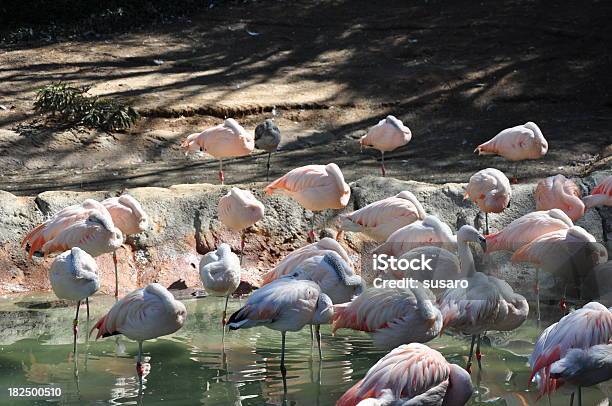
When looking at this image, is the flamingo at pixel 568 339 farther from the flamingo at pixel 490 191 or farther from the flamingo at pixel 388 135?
the flamingo at pixel 388 135

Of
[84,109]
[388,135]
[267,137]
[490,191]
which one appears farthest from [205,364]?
[84,109]

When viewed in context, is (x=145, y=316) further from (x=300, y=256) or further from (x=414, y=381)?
(x=414, y=381)

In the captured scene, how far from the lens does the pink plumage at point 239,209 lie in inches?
271

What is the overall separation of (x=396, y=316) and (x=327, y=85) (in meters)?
6.39

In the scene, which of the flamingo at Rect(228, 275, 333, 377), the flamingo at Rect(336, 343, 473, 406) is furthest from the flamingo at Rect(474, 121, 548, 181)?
the flamingo at Rect(336, 343, 473, 406)

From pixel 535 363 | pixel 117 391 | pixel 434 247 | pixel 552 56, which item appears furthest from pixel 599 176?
pixel 552 56

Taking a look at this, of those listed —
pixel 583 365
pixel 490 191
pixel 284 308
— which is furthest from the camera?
pixel 490 191

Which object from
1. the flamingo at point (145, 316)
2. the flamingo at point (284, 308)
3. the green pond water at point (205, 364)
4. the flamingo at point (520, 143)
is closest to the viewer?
the green pond water at point (205, 364)

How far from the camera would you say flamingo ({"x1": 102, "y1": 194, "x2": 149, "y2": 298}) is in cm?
687

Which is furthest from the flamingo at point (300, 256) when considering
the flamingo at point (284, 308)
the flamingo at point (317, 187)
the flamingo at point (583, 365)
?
the flamingo at point (583, 365)

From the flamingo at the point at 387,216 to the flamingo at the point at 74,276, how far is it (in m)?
1.75

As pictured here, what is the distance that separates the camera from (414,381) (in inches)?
171

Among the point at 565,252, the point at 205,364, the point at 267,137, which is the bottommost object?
the point at 205,364

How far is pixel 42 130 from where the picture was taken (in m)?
9.96
